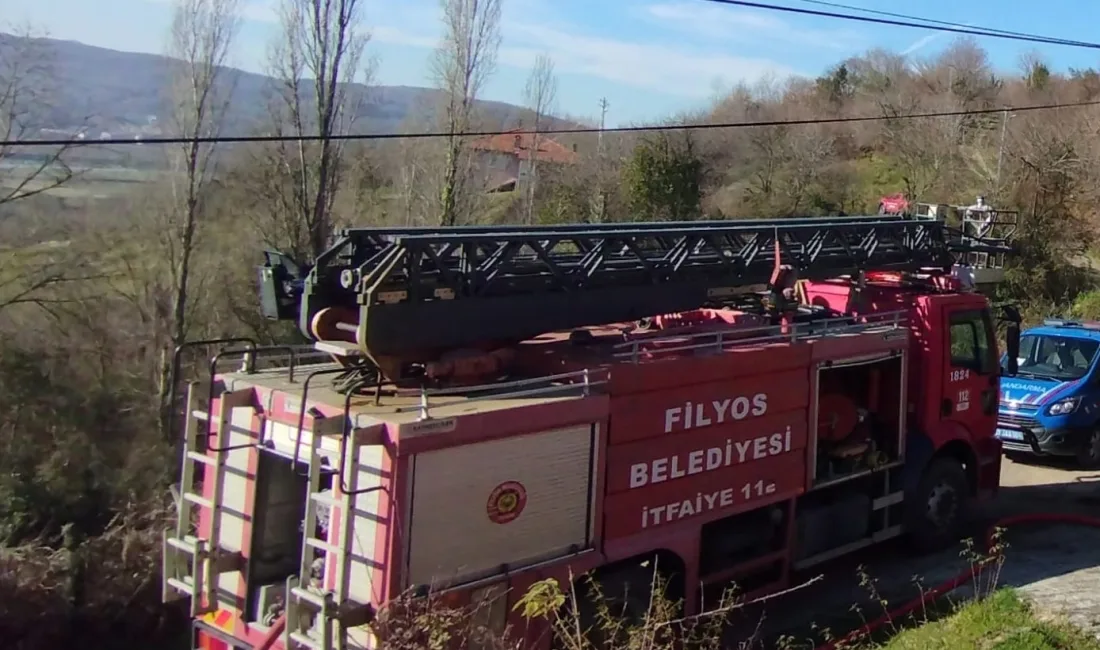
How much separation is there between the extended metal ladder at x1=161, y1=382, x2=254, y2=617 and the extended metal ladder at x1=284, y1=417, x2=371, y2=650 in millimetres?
887

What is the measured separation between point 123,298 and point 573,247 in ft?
50.9

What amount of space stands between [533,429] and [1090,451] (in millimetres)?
10324

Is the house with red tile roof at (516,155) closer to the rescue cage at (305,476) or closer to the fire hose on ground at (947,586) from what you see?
the fire hose on ground at (947,586)

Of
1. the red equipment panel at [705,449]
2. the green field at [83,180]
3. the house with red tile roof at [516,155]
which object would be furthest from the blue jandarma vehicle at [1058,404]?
the house with red tile roof at [516,155]

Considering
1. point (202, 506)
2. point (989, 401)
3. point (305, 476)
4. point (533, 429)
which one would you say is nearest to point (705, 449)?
point (533, 429)

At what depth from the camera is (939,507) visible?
9.89 m

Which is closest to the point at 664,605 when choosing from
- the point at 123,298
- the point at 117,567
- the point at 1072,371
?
the point at 117,567

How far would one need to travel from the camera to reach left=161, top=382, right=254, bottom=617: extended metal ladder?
251 inches

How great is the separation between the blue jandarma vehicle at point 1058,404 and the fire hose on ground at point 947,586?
201 cm

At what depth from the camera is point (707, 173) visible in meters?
33.3

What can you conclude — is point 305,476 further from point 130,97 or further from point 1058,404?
point 130,97

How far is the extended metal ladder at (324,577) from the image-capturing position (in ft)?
17.8

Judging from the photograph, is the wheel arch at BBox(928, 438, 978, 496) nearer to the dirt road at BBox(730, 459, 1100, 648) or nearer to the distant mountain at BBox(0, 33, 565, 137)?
the dirt road at BBox(730, 459, 1100, 648)

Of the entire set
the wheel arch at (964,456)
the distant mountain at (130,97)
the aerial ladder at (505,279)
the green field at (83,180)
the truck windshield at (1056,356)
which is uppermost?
the distant mountain at (130,97)
